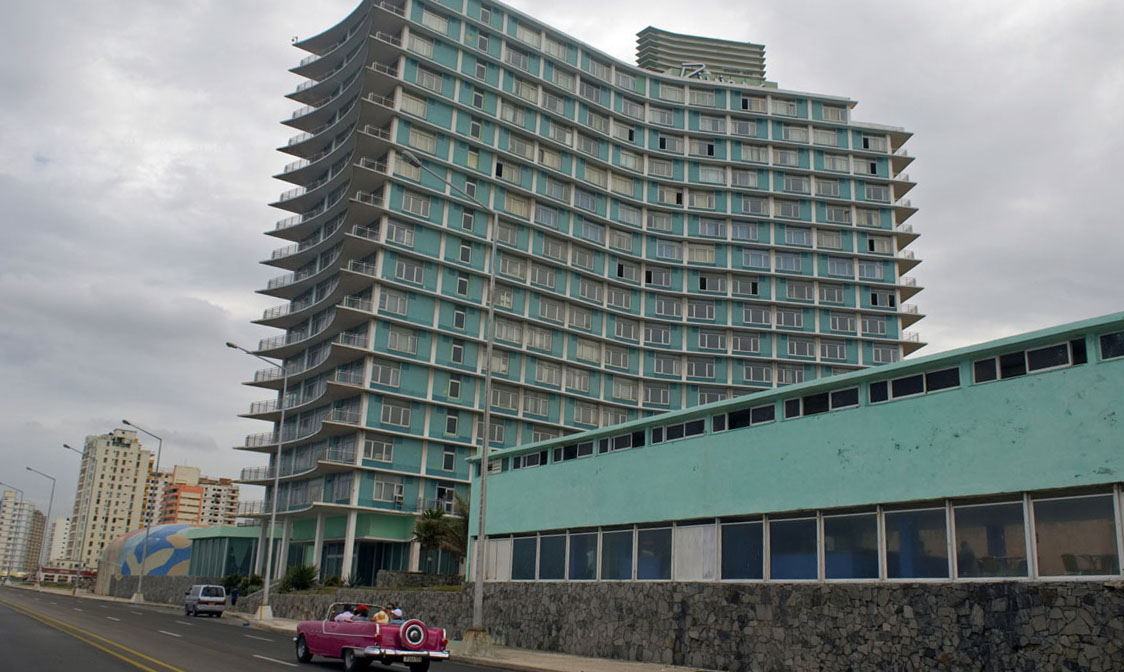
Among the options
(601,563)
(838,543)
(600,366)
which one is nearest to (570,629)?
(601,563)

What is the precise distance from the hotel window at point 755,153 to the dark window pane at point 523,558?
66966 millimetres

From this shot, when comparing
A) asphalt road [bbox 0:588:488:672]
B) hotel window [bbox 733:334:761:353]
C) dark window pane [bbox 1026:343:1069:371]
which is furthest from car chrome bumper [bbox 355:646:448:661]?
hotel window [bbox 733:334:761:353]

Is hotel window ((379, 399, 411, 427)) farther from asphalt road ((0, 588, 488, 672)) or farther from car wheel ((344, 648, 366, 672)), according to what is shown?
car wheel ((344, 648, 366, 672))

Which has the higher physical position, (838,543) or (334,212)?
(334,212)

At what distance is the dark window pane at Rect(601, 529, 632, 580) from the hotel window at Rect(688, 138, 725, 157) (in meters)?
68.4

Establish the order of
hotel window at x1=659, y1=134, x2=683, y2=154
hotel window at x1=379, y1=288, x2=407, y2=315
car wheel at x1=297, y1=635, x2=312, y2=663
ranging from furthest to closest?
hotel window at x1=659, y1=134, x2=683, y2=154
hotel window at x1=379, y1=288, x2=407, y2=315
car wheel at x1=297, y1=635, x2=312, y2=663

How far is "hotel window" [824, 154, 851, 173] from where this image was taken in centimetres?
9275

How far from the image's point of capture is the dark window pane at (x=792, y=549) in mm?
23172

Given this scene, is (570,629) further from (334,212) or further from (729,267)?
(729,267)

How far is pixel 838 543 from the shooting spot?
74.0 feet

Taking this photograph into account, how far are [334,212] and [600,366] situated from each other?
26922 millimetres

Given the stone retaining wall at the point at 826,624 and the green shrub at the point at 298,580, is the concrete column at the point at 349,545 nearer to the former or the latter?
the green shrub at the point at 298,580

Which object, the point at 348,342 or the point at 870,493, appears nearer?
the point at 870,493

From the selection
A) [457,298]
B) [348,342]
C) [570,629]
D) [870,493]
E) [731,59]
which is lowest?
[570,629]
